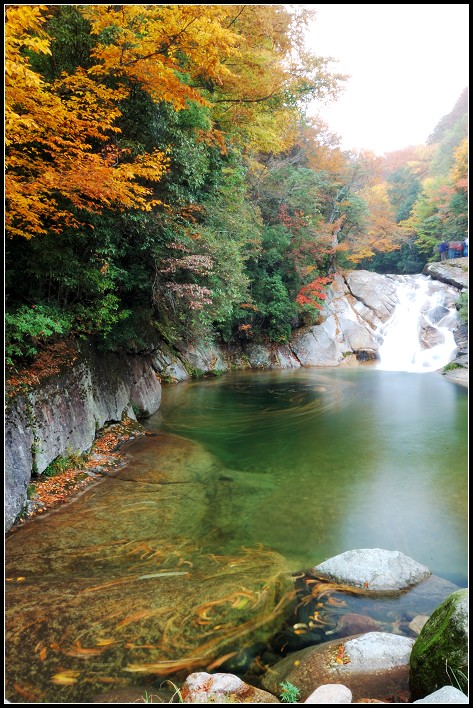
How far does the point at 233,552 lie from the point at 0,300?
11.6 ft

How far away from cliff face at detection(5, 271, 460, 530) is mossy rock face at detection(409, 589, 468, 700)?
4.19m

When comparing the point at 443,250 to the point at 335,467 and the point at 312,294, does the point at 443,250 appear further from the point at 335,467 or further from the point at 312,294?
the point at 335,467

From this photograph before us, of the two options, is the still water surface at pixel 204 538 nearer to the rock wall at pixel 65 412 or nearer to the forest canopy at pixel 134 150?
the rock wall at pixel 65 412

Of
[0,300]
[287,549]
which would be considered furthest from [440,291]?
[0,300]

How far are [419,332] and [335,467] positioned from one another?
18.8 metres

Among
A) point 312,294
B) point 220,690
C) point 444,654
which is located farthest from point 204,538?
point 312,294

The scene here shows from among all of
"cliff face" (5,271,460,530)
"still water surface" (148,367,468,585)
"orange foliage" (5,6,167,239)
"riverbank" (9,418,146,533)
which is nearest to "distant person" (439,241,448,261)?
"cliff face" (5,271,460,530)

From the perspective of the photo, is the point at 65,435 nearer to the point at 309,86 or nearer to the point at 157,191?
the point at 157,191

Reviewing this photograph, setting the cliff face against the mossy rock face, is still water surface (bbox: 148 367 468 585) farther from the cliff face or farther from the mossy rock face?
the mossy rock face

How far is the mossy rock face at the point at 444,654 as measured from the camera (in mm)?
2336

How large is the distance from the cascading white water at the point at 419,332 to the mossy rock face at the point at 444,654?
65.2ft

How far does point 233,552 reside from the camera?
440cm

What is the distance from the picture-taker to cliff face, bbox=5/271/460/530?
505 cm

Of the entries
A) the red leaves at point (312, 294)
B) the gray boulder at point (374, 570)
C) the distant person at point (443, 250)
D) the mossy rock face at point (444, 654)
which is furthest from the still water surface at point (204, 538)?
the distant person at point (443, 250)
